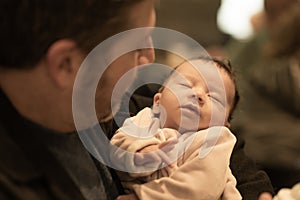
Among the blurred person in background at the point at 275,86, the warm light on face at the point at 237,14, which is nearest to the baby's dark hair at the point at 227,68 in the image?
the warm light on face at the point at 237,14

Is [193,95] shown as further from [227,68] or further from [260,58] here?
[260,58]

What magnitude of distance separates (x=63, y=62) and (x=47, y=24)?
0.03 meters

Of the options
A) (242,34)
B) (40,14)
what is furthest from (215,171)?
(242,34)

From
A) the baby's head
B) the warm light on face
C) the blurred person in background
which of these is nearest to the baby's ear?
the baby's head

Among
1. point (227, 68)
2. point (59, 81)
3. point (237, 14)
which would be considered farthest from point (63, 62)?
point (237, 14)

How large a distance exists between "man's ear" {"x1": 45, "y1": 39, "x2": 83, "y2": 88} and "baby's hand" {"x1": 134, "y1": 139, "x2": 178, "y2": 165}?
0.07 m

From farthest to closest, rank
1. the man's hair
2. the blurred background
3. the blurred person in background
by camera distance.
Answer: the blurred person in background
the blurred background
the man's hair

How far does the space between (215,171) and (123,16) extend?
0.13 metres

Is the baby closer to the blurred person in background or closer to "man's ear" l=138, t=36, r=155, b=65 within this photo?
"man's ear" l=138, t=36, r=155, b=65

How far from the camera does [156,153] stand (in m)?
0.50

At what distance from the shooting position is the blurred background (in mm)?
655

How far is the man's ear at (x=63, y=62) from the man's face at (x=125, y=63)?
25 millimetres

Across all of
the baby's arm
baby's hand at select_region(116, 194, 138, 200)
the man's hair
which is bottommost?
baby's hand at select_region(116, 194, 138, 200)

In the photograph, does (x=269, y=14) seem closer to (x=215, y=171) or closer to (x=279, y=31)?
(x=279, y=31)
